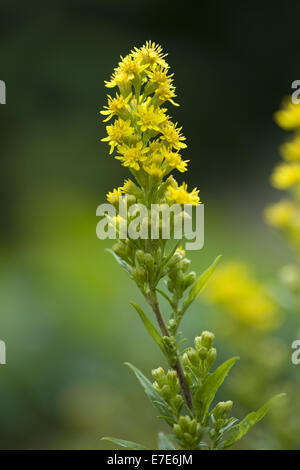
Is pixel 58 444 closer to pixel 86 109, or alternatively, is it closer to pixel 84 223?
pixel 84 223

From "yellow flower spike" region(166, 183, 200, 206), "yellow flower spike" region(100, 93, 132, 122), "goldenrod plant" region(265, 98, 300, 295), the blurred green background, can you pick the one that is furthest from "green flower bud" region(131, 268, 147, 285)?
the blurred green background

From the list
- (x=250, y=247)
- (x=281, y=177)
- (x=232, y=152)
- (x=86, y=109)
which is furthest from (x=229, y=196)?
(x=281, y=177)

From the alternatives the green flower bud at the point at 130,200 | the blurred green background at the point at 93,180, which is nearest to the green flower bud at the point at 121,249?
the green flower bud at the point at 130,200

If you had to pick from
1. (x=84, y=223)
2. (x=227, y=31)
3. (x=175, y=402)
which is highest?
(x=227, y=31)

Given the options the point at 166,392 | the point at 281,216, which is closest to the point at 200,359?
the point at 166,392

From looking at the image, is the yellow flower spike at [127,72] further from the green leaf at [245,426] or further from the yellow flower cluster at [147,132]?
the green leaf at [245,426]
